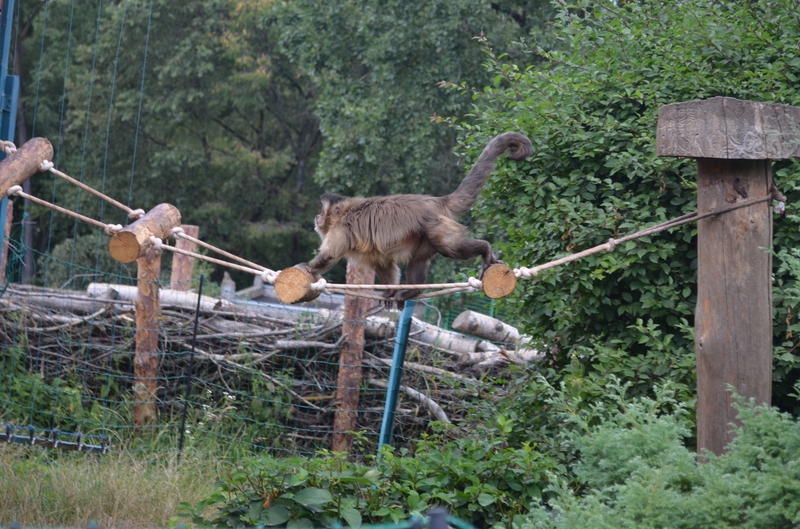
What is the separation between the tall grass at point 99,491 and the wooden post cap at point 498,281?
2.26 metres

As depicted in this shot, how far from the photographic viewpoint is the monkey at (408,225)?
12.0 ft

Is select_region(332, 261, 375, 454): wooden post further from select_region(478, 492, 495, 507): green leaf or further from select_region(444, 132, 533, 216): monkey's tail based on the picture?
select_region(478, 492, 495, 507): green leaf

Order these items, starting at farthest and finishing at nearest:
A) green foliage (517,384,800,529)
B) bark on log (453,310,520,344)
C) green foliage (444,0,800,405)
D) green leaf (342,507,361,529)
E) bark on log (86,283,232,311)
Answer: bark on log (86,283,232,311) < bark on log (453,310,520,344) < green foliage (444,0,800,405) < green leaf (342,507,361,529) < green foliage (517,384,800,529)

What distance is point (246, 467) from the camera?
3387 millimetres

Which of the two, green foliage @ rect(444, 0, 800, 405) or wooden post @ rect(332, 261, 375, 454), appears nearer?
green foliage @ rect(444, 0, 800, 405)

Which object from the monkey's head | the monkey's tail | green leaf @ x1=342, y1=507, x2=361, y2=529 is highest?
the monkey's tail

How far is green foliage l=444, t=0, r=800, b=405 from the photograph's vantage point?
3.54 meters

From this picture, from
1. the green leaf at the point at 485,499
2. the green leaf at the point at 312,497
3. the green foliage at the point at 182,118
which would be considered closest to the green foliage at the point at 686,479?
the green leaf at the point at 485,499

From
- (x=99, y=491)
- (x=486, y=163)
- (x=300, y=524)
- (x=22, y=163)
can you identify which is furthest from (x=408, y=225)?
(x=99, y=491)

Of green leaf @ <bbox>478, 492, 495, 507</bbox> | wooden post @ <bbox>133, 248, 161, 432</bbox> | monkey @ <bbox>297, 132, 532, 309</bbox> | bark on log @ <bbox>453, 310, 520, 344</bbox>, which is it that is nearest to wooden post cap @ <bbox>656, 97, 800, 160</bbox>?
monkey @ <bbox>297, 132, 532, 309</bbox>

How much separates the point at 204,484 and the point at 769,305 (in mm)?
3474

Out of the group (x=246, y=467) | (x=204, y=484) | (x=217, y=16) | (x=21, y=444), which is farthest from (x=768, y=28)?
(x=217, y=16)

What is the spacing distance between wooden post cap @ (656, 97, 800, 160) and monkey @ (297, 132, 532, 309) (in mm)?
965

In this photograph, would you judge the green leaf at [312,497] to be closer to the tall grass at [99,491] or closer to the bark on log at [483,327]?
the tall grass at [99,491]
